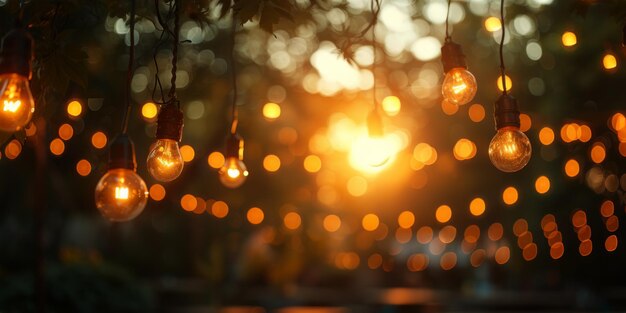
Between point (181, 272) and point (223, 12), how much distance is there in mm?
16931

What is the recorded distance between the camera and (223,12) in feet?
9.29

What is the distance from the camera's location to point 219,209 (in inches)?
653

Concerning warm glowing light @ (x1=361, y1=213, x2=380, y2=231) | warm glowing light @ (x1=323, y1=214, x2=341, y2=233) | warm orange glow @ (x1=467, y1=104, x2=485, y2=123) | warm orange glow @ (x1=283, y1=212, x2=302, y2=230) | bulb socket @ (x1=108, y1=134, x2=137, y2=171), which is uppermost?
warm glowing light @ (x1=323, y1=214, x2=341, y2=233)

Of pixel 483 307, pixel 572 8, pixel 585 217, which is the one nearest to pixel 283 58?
pixel 585 217

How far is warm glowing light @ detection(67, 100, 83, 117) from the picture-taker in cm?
881

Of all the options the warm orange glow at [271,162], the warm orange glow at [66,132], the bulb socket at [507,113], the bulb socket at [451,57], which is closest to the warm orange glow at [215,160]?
the warm orange glow at [271,162]

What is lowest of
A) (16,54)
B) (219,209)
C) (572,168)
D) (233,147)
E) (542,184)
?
(16,54)

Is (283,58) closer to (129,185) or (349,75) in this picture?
(349,75)

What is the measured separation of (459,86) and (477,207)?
12215 millimetres

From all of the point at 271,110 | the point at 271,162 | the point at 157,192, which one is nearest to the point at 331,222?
the point at 271,162

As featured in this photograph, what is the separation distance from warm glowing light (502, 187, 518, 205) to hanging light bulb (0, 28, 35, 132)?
12070 mm

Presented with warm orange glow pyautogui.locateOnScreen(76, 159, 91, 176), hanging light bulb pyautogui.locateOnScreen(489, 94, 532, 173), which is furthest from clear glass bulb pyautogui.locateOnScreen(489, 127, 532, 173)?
warm orange glow pyautogui.locateOnScreen(76, 159, 91, 176)

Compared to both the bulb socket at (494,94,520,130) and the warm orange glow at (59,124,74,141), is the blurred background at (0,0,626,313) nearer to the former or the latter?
the warm orange glow at (59,124,74,141)

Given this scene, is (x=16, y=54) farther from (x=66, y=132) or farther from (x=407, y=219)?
(x=407, y=219)
